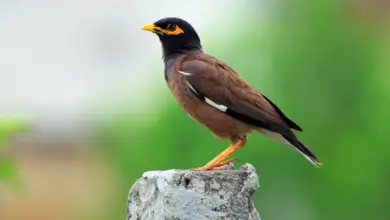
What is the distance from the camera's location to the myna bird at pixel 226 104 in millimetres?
5254

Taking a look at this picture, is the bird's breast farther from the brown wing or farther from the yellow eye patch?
the yellow eye patch

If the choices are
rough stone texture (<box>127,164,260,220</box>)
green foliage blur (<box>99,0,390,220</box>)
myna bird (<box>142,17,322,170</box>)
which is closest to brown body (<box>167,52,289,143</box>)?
myna bird (<box>142,17,322,170</box>)

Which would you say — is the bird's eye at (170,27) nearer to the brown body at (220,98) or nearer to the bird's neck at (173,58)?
the bird's neck at (173,58)

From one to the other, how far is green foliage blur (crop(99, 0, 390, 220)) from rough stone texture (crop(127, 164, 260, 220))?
6680mm

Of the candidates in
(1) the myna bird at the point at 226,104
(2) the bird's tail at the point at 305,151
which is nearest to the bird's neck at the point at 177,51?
(1) the myna bird at the point at 226,104

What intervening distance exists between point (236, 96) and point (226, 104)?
0.23ft

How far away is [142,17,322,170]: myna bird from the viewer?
525 centimetres

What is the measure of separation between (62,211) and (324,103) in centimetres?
490

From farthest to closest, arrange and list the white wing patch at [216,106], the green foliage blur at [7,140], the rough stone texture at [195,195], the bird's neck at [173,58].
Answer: the bird's neck at [173,58], the white wing patch at [216,106], the green foliage blur at [7,140], the rough stone texture at [195,195]

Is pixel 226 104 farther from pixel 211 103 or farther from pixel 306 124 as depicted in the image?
pixel 306 124

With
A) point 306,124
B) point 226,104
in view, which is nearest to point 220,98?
point 226,104

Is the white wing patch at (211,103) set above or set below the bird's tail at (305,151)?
above

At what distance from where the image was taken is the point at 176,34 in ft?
19.2

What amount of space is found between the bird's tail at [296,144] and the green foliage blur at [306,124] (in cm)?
559
